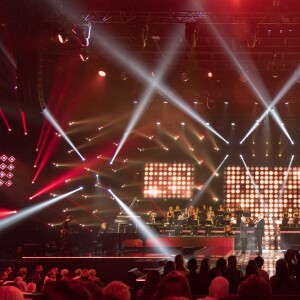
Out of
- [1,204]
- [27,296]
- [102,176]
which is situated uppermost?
[102,176]

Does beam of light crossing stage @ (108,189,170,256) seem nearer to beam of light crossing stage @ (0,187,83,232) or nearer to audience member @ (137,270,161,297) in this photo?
beam of light crossing stage @ (0,187,83,232)

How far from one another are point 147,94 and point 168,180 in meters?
6.14

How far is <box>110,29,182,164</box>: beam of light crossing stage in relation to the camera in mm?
16100

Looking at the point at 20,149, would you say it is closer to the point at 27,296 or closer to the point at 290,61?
the point at 290,61

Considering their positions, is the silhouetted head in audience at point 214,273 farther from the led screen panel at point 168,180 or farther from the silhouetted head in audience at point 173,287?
the led screen panel at point 168,180

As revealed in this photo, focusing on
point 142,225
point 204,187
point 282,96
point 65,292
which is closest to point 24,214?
point 142,225

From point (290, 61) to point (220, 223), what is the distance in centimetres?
723

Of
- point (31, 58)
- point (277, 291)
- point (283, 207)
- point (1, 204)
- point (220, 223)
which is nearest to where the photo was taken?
point (277, 291)

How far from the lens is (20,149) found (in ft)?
55.0

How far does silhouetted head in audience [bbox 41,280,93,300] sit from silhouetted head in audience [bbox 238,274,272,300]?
917mm

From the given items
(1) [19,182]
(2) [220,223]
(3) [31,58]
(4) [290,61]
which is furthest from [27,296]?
(2) [220,223]

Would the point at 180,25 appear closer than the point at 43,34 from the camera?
No

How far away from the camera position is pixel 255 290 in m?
2.71

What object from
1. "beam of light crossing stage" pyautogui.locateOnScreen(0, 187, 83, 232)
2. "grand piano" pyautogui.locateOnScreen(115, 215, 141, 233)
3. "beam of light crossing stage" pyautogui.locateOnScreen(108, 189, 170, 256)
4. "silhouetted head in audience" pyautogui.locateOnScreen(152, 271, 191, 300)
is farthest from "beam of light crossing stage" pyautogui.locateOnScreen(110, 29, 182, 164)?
"silhouetted head in audience" pyautogui.locateOnScreen(152, 271, 191, 300)
